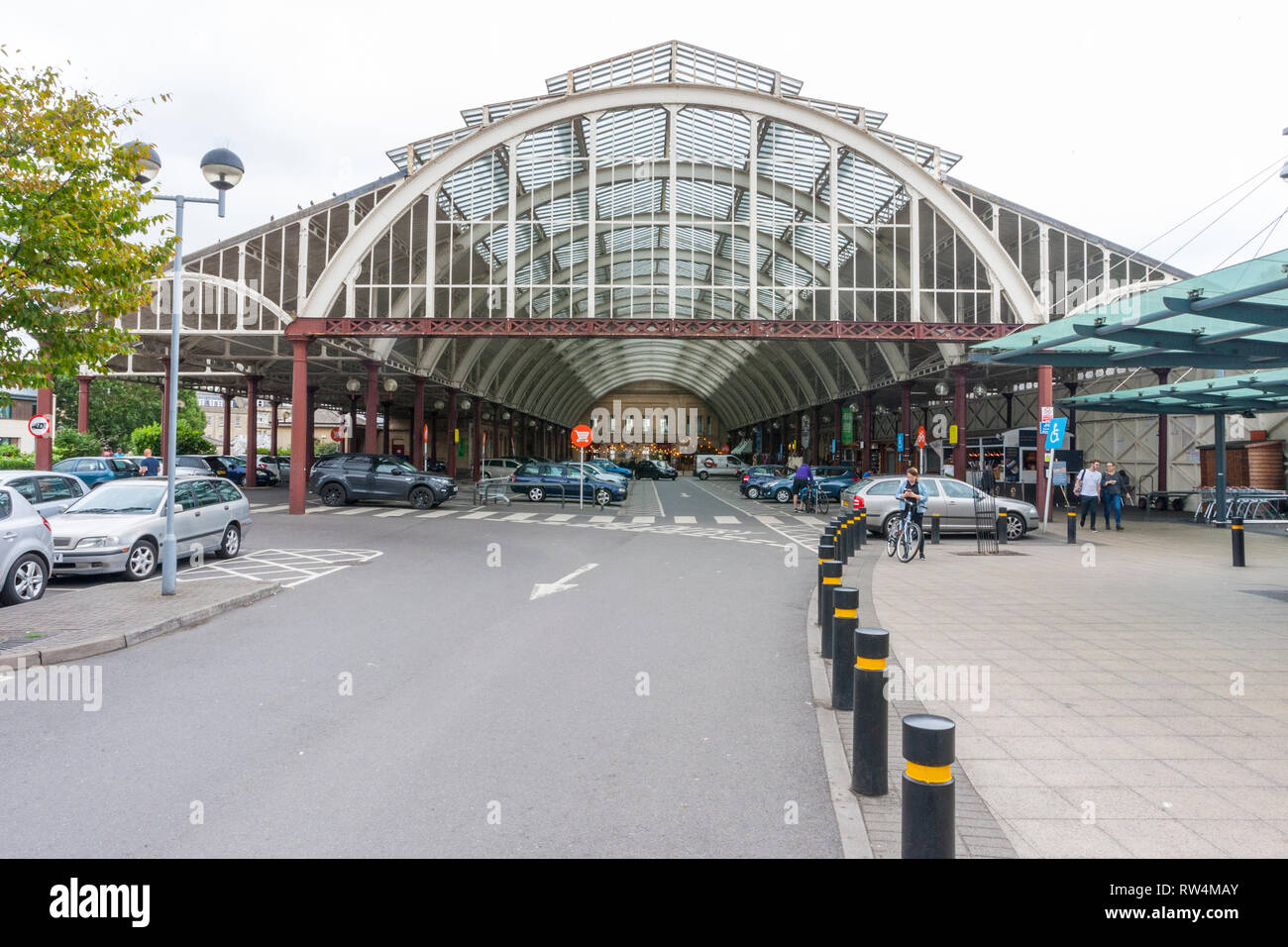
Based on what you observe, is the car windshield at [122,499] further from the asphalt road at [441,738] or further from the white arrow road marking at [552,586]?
the white arrow road marking at [552,586]

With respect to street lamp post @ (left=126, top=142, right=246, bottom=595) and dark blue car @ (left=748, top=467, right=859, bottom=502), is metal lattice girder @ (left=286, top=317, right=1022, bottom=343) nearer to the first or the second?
dark blue car @ (left=748, top=467, right=859, bottom=502)

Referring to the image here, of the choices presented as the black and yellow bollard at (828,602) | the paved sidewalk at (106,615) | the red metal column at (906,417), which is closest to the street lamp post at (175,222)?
the paved sidewalk at (106,615)

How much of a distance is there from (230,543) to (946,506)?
15052 millimetres

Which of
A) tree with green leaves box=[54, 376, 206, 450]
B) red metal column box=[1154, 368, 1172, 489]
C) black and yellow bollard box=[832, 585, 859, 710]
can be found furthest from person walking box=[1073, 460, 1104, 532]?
tree with green leaves box=[54, 376, 206, 450]

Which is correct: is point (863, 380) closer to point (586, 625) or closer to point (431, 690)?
point (586, 625)

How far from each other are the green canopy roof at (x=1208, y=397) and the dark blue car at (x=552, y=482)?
52.6 feet

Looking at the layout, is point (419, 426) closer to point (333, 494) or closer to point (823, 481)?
point (333, 494)

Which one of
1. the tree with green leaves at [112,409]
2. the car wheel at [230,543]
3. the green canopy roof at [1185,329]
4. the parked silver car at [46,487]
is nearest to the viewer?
the green canopy roof at [1185,329]

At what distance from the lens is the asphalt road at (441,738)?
3828 millimetres

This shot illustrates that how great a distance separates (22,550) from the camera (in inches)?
381

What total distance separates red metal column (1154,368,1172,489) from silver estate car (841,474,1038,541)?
13183 millimetres

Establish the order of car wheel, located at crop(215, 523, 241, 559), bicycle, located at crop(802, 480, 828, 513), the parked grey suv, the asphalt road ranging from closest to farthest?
the asphalt road < car wheel, located at crop(215, 523, 241, 559) < the parked grey suv < bicycle, located at crop(802, 480, 828, 513)

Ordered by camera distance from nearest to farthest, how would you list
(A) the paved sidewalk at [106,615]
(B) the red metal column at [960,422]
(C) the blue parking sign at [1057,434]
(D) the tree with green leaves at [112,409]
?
1. (A) the paved sidewalk at [106,615]
2. (C) the blue parking sign at [1057,434]
3. (B) the red metal column at [960,422]
4. (D) the tree with green leaves at [112,409]

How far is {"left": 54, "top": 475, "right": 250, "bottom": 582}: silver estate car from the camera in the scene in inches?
444
